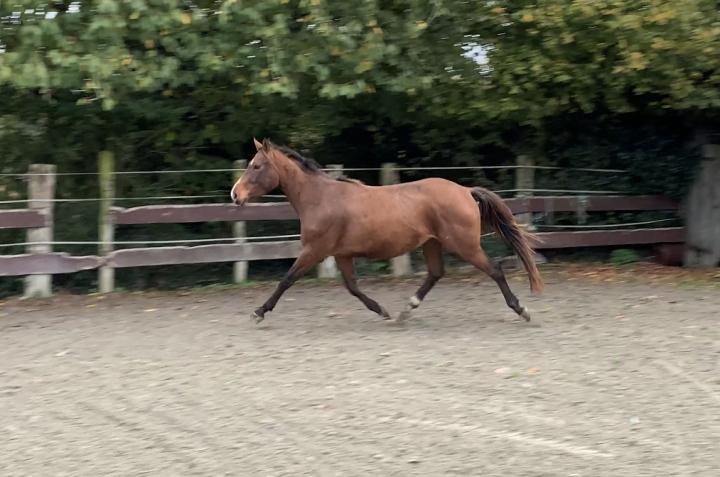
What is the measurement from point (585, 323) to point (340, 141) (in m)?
5.22

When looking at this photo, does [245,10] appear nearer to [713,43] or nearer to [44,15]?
[44,15]

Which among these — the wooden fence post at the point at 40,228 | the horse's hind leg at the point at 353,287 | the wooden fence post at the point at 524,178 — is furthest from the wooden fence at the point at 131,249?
the horse's hind leg at the point at 353,287

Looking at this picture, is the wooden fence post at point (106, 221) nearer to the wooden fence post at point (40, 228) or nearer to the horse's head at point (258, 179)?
the wooden fence post at point (40, 228)

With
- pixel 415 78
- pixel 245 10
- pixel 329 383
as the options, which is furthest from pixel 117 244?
pixel 329 383

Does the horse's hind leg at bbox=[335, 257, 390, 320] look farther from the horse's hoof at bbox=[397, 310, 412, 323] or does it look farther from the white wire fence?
the white wire fence

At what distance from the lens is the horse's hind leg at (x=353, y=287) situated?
25.2 feet

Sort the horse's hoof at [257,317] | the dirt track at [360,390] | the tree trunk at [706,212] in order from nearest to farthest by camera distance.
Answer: the dirt track at [360,390]
the horse's hoof at [257,317]
the tree trunk at [706,212]

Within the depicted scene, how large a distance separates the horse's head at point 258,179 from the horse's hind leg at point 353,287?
0.94 metres

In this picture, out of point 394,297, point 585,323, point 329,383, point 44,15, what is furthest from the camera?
point 394,297

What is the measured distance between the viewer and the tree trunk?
1182cm

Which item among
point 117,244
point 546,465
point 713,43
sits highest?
point 713,43

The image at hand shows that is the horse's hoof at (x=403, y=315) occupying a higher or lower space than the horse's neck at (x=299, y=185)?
lower

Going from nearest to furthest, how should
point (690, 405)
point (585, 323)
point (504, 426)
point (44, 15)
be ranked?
1. point (504, 426)
2. point (690, 405)
3. point (585, 323)
4. point (44, 15)

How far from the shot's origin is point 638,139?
40.1ft
